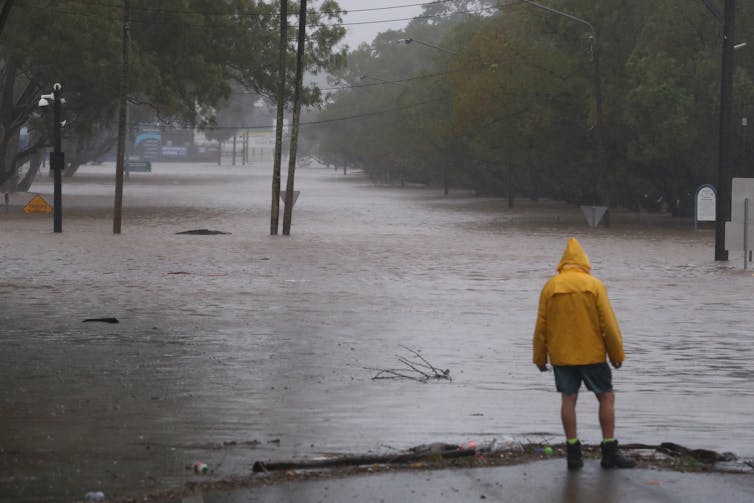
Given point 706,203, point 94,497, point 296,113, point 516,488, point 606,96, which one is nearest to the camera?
point 94,497

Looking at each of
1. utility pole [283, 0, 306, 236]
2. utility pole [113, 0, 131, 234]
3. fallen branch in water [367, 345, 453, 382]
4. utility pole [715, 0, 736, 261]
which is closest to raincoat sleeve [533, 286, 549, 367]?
fallen branch in water [367, 345, 453, 382]

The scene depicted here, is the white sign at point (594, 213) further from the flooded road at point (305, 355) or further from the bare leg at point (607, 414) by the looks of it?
the bare leg at point (607, 414)

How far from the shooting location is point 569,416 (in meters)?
8.46

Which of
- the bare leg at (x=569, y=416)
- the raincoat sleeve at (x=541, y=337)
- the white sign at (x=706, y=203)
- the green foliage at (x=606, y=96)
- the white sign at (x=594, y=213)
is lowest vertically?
the bare leg at (x=569, y=416)

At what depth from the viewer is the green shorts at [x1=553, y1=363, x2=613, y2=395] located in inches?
341

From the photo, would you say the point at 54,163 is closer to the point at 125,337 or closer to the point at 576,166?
the point at 125,337

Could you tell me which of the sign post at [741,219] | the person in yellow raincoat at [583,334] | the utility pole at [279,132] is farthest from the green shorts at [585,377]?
the utility pole at [279,132]

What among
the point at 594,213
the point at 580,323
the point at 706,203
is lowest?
the point at 580,323

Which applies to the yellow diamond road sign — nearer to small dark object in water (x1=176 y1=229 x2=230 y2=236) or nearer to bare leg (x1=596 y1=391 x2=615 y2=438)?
small dark object in water (x1=176 y1=229 x2=230 y2=236)

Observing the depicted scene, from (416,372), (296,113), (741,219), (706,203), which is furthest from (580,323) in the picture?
(296,113)

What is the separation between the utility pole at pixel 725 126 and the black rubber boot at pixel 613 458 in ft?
70.0

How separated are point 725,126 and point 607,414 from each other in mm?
21370

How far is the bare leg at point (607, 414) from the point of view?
8.48 m

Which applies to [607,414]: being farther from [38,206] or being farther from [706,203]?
[38,206]
